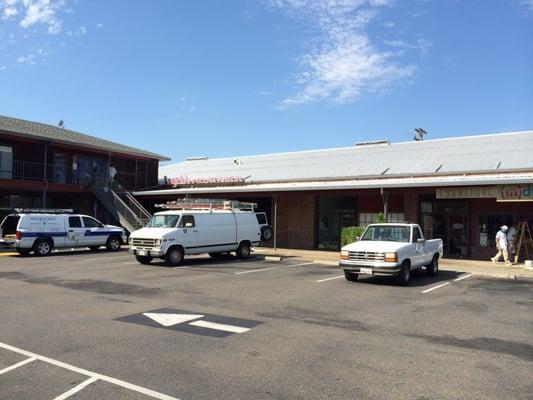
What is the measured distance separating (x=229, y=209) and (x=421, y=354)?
14.6 meters

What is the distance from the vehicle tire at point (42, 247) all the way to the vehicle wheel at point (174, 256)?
7.28 meters

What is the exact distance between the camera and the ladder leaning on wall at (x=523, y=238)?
66.8 feet

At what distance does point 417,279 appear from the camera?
15.4 meters

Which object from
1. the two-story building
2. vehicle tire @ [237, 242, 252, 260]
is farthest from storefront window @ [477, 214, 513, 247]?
the two-story building

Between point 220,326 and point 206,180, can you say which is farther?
point 206,180

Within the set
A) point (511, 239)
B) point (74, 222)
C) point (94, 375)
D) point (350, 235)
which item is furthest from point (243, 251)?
point (94, 375)

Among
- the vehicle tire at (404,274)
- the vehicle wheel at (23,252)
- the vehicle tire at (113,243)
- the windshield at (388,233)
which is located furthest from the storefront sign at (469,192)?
the vehicle wheel at (23,252)

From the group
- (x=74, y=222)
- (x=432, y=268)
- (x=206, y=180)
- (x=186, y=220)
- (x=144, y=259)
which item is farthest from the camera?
(x=206, y=180)

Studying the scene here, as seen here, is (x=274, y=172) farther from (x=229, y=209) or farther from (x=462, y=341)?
(x=462, y=341)

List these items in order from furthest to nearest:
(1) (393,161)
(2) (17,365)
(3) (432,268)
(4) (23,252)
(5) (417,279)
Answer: (1) (393,161)
(4) (23,252)
(3) (432,268)
(5) (417,279)
(2) (17,365)

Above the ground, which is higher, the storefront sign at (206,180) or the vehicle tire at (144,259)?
the storefront sign at (206,180)

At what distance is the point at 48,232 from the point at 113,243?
11.2ft

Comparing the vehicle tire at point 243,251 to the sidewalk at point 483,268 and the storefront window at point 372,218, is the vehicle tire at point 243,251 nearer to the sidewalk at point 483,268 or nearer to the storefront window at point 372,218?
the sidewalk at point 483,268

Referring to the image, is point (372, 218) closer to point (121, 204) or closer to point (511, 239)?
point (511, 239)
